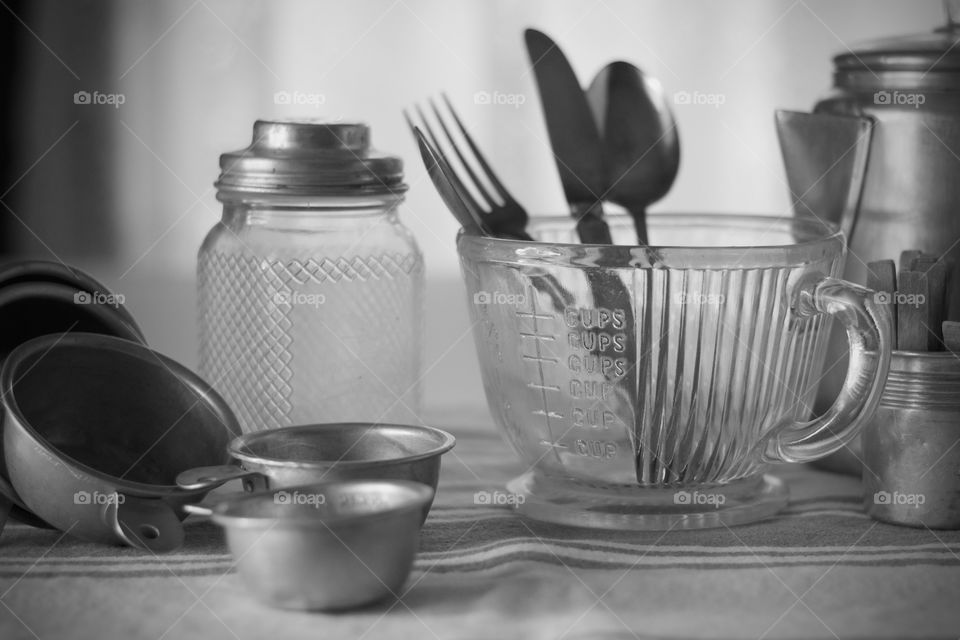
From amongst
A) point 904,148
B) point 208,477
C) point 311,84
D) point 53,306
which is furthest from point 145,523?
point 311,84

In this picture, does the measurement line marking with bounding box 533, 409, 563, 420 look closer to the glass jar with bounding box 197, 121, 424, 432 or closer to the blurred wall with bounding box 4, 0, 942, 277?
the glass jar with bounding box 197, 121, 424, 432

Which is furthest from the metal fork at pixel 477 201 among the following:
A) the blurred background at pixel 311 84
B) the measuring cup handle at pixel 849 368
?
the blurred background at pixel 311 84

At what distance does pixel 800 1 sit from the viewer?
1.08 meters

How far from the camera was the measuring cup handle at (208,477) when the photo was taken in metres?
0.53

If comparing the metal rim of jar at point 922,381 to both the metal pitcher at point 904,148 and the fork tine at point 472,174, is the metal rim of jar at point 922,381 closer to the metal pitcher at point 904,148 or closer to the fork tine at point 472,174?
the metal pitcher at point 904,148

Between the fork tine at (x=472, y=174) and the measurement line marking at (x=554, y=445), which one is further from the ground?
the fork tine at (x=472, y=174)

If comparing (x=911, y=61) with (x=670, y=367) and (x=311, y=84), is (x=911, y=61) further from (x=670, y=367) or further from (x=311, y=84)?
(x=311, y=84)

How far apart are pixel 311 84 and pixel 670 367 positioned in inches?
23.3

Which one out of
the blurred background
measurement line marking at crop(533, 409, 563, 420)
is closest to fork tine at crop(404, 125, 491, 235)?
measurement line marking at crop(533, 409, 563, 420)

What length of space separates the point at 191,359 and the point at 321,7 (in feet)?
1.16

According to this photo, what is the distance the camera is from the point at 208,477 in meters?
0.53

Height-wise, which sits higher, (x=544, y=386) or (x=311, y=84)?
(x=311, y=84)

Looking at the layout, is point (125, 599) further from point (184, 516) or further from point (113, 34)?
point (113, 34)

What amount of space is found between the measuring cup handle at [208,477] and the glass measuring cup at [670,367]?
0.15 m
